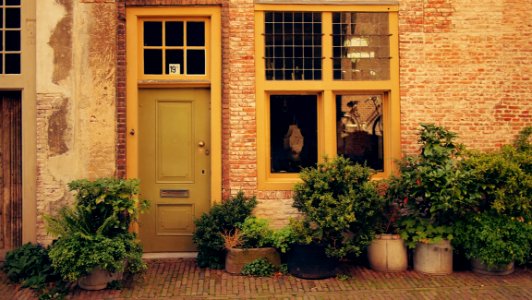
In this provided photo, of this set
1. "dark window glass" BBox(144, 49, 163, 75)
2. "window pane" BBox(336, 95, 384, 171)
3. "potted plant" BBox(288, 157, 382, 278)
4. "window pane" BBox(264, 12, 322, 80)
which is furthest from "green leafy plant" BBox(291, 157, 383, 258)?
"dark window glass" BBox(144, 49, 163, 75)

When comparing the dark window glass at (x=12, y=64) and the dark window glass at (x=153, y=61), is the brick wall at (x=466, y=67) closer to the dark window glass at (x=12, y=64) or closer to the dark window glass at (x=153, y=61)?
the dark window glass at (x=153, y=61)

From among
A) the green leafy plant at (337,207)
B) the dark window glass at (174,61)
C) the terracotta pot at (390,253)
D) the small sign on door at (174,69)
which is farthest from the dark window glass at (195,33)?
the terracotta pot at (390,253)

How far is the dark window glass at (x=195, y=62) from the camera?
805 cm

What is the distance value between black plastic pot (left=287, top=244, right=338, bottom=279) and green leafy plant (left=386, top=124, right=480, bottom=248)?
113cm

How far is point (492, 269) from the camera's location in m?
7.20

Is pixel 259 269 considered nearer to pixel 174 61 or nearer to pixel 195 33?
pixel 174 61

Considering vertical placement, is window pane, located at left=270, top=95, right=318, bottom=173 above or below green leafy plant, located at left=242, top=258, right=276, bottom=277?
above

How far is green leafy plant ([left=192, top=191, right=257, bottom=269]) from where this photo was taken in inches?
289

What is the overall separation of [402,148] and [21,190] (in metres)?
5.69

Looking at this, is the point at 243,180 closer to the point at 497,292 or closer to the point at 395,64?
the point at 395,64

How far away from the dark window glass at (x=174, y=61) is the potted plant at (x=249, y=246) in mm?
2515

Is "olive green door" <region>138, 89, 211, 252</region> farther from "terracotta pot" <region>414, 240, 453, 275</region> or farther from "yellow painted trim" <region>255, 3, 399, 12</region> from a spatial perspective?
"terracotta pot" <region>414, 240, 453, 275</region>

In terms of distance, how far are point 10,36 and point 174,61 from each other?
7.80ft

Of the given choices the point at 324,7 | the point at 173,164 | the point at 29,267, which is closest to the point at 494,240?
the point at 324,7
